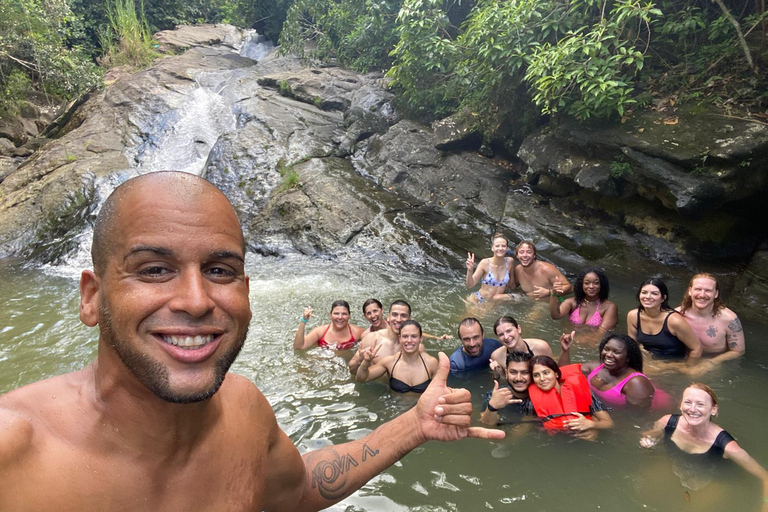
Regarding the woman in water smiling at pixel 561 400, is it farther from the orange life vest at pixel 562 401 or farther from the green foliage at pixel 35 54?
the green foliage at pixel 35 54

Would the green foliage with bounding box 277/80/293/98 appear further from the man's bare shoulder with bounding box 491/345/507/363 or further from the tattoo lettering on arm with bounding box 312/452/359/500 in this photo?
the tattoo lettering on arm with bounding box 312/452/359/500

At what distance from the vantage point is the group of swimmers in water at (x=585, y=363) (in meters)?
4.07

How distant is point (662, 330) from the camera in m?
5.70

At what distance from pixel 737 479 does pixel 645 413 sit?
0.98 m

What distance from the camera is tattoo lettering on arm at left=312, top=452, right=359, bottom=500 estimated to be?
81.4 inches

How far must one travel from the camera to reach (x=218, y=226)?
1475mm

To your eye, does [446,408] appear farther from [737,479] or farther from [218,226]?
[737,479]

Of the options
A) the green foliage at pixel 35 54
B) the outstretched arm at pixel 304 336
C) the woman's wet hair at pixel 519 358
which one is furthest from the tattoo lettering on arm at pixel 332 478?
the green foliage at pixel 35 54

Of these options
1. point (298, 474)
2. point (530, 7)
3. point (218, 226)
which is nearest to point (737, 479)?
point (298, 474)

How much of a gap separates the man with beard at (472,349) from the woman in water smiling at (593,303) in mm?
1802

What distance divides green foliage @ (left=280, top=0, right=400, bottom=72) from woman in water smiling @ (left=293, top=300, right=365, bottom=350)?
10.3 meters

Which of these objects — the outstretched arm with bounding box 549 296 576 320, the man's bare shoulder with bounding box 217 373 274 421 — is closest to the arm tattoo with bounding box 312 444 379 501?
the man's bare shoulder with bounding box 217 373 274 421

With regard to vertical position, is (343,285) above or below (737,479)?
below

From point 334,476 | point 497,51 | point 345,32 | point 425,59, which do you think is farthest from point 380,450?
→ point 345,32
